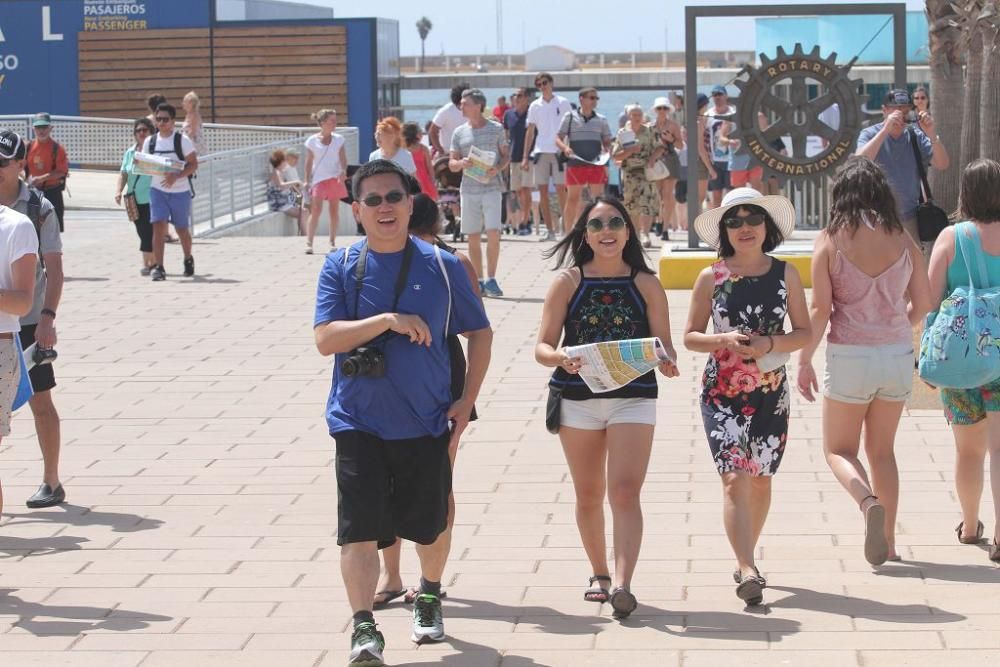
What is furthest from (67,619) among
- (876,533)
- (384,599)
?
(876,533)

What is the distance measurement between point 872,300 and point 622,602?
1.55 metres

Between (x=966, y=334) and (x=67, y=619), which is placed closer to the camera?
(x=67, y=619)

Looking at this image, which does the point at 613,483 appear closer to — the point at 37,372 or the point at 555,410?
the point at 555,410

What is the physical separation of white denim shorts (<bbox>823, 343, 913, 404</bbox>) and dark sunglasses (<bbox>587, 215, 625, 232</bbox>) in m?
1.06

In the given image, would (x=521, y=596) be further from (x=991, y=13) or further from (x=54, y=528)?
(x=991, y=13)

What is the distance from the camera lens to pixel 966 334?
6172 mm

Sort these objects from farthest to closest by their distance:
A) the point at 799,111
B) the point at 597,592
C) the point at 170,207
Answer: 1. the point at 170,207
2. the point at 799,111
3. the point at 597,592

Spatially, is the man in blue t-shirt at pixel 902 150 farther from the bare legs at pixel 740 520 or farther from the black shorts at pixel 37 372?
the black shorts at pixel 37 372

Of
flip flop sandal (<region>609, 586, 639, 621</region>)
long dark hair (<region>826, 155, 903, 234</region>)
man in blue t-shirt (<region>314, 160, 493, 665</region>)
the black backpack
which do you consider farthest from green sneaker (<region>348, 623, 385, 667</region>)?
the black backpack

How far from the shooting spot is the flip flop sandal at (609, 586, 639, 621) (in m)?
5.41

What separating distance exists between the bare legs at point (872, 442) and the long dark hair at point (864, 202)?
2.22 ft

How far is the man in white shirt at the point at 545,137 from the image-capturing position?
18.4 metres

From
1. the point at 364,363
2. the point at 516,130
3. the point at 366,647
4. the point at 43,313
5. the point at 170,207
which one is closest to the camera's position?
the point at 366,647

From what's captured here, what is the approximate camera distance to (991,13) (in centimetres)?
1648
